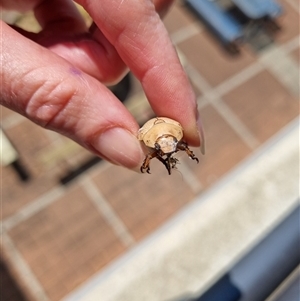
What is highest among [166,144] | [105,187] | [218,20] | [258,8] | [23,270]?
[218,20]

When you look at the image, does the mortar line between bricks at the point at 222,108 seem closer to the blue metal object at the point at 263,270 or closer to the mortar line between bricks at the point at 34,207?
the mortar line between bricks at the point at 34,207

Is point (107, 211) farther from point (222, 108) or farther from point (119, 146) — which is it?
point (119, 146)

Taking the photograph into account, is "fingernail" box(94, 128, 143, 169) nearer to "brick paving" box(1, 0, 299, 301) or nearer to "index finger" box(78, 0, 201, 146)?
"index finger" box(78, 0, 201, 146)

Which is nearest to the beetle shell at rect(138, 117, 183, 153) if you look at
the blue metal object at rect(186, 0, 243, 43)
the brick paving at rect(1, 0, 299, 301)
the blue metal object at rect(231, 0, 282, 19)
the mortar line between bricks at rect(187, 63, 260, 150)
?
the brick paving at rect(1, 0, 299, 301)

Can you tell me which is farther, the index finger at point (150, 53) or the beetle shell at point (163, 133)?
the beetle shell at point (163, 133)

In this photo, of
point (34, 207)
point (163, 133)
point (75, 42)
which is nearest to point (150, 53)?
point (163, 133)

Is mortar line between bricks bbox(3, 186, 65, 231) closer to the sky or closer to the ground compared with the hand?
closer to the sky

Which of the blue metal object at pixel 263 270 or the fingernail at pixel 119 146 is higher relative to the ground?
the fingernail at pixel 119 146

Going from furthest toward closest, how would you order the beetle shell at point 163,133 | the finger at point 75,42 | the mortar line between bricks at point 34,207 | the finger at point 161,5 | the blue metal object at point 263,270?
the mortar line between bricks at point 34,207 → the finger at point 161,5 → the finger at point 75,42 → the beetle shell at point 163,133 → the blue metal object at point 263,270

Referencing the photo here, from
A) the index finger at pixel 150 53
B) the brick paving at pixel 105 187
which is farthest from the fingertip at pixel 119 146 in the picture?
the brick paving at pixel 105 187
